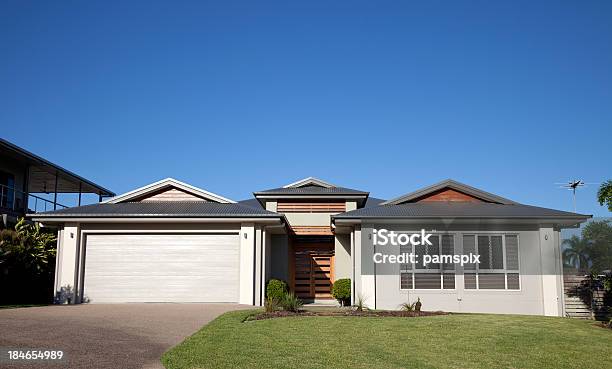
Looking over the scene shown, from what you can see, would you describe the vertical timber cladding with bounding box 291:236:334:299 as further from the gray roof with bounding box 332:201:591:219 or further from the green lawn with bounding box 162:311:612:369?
the green lawn with bounding box 162:311:612:369

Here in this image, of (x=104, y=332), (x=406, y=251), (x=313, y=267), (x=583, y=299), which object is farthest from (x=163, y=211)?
(x=583, y=299)

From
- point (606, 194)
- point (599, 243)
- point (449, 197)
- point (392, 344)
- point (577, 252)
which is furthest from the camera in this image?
point (449, 197)

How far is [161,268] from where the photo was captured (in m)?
21.4

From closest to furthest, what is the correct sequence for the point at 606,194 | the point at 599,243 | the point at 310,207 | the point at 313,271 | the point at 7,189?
the point at 606,194
the point at 599,243
the point at 7,189
the point at 313,271
the point at 310,207

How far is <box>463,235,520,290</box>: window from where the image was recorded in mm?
20562

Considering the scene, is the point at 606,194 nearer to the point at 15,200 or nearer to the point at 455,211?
the point at 455,211

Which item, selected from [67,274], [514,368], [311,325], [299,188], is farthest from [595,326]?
[67,274]

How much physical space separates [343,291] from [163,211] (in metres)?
7.64

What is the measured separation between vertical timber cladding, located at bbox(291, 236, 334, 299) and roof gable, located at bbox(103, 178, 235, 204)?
16.2 ft

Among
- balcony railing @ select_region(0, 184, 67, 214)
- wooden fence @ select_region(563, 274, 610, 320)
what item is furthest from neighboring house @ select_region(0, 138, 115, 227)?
wooden fence @ select_region(563, 274, 610, 320)

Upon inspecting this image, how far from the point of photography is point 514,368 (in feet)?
34.6

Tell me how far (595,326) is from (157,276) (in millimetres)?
14270

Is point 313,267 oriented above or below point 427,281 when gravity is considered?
above

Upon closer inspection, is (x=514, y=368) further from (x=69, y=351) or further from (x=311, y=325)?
(x=69, y=351)
